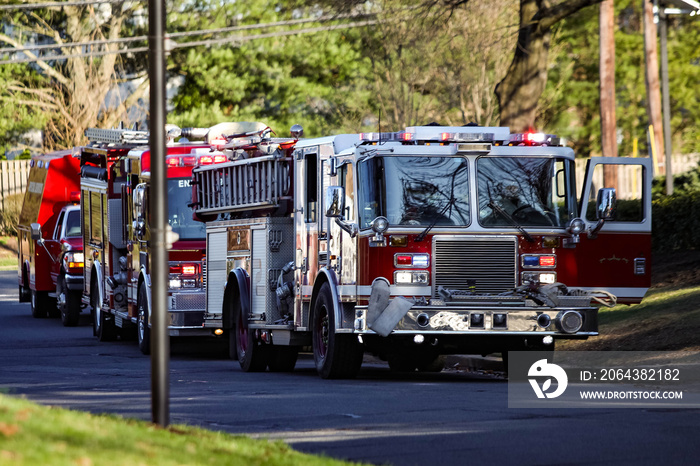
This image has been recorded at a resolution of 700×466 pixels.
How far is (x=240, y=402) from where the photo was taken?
11.9 m

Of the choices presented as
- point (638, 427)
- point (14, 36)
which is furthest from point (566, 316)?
point (14, 36)

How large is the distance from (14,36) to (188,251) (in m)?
30.2

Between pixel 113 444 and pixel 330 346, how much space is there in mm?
6953

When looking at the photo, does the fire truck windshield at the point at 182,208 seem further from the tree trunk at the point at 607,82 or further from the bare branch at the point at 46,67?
the bare branch at the point at 46,67

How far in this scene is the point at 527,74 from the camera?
22.3m

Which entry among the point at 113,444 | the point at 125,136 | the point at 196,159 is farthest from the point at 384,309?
the point at 125,136

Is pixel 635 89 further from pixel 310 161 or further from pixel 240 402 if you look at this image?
pixel 240 402

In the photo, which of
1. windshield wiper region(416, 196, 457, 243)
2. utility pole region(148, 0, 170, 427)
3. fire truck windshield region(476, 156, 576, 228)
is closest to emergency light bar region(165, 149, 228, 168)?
windshield wiper region(416, 196, 457, 243)

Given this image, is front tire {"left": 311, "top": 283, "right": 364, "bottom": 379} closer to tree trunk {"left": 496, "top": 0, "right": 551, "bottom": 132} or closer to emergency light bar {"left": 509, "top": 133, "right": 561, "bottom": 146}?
emergency light bar {"left": 509, "top": 133, "right": 561, "bottom": 146}

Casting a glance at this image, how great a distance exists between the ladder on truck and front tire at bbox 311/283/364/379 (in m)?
1.90

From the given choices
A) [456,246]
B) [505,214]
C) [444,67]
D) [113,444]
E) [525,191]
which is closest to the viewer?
[113,444]

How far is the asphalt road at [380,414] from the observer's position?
885cm

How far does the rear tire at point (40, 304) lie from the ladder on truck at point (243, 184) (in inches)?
374

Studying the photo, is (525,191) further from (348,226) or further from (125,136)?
(125,136)
